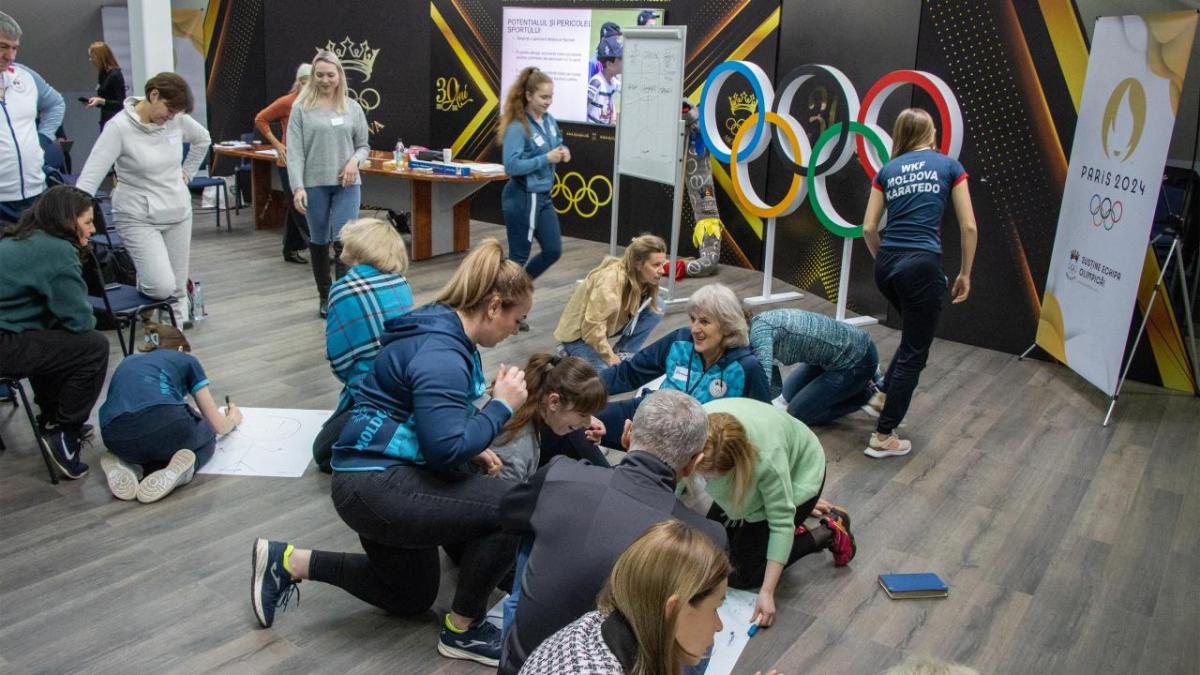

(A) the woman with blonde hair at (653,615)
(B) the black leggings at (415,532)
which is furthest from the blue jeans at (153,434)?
(A) the woman with blonde hair at (653,615)

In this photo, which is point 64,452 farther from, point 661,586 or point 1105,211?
point 1105,211

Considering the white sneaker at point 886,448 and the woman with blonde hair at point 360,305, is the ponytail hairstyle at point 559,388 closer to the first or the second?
the woman with blonde hair at point 360,305

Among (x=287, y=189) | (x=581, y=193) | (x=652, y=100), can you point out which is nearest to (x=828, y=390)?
(x=652, y=100)

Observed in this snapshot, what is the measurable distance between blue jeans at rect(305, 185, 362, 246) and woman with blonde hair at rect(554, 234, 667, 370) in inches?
83.3

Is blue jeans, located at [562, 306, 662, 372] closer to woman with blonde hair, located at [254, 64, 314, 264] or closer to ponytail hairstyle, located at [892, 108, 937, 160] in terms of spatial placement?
ponytail hairstyle, located at [892, 108, 937, 160]

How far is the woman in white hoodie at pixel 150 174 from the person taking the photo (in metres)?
5.30

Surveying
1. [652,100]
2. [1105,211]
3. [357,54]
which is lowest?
[1105,211]

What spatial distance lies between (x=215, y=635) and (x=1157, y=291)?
504 cm

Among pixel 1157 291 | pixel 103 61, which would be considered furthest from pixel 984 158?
pixel 103 61

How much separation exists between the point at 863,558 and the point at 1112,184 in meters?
2.79

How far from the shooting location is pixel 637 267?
485cm

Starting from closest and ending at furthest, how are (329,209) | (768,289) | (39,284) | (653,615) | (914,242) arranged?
1. (653,615)
2. (39,284)
3. (914,242)
4. (329,209)
5. (768,289)

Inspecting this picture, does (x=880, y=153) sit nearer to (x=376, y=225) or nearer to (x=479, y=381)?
(x=376, y=225)

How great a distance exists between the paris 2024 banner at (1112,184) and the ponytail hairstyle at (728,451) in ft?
10.2
